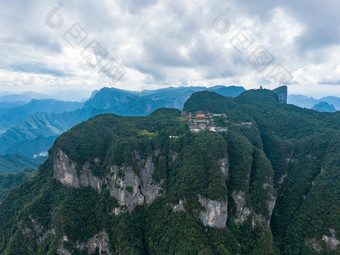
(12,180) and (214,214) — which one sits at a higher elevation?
(214,214)

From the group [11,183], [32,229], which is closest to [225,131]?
[32,229]

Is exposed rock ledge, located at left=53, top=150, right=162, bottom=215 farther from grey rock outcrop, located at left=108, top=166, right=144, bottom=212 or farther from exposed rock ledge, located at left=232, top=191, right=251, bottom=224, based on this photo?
exposed rock ledge, located at left=232, top=191, right=251, bottom=224

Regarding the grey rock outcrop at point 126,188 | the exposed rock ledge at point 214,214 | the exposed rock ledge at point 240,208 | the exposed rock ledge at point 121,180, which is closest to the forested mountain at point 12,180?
the exposed rock ledge at point 121,180

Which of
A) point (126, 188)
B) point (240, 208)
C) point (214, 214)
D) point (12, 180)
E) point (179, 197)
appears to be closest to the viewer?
point (214, 214)

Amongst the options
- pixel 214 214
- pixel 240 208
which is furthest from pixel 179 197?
pixel 240 208

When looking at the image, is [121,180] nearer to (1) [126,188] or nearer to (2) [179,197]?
(1) [126,188]

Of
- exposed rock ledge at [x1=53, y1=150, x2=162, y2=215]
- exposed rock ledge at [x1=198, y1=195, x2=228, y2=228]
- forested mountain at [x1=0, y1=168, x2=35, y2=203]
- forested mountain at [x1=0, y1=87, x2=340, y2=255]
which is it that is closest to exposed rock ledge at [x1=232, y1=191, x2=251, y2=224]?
forested mountain at [x1=0, y1=87, x2=340, y2=255]

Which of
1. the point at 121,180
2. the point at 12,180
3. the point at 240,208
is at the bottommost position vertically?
the point at 12,180

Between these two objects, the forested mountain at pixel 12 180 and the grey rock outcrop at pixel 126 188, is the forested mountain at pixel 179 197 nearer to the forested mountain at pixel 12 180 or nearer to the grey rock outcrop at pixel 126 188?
the grey rock outcrop at pixel 126 188

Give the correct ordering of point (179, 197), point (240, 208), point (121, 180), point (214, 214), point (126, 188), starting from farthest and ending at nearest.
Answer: point (121, 180) → point (126, 188) → point (240, 208) → point (179, 197) → point (214, 214)
